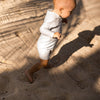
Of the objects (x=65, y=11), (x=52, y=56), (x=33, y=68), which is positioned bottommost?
(x=52, y=56)

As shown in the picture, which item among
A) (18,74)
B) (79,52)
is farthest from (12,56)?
(79,52)

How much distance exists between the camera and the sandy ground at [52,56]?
1926 mm

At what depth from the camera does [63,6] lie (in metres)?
1.67

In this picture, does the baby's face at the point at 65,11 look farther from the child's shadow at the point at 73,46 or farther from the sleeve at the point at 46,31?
the child's shadow at the point at 73,46

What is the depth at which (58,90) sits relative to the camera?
197cm

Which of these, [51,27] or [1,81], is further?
[1,81]

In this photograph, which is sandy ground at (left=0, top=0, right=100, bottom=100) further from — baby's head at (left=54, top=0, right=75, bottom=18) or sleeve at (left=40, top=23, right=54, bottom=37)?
baby's head at (left=54, top=0, right=75, bottom=18)

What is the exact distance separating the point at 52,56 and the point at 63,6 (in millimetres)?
1131

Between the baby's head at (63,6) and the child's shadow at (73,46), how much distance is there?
981 mm

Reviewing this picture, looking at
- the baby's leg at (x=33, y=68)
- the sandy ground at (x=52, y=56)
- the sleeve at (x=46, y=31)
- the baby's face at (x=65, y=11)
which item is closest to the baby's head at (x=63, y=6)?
the baby's face at (x=65, y=11)

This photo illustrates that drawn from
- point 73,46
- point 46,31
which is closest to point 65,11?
point 46,31

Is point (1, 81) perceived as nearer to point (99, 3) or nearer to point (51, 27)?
point (51, 27)

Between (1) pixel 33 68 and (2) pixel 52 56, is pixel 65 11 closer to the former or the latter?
(1) pixel 33 68

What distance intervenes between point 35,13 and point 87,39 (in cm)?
132
